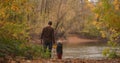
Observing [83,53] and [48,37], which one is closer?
[48,37]

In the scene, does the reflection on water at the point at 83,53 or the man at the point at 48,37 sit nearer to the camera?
the man at the point at 48,37

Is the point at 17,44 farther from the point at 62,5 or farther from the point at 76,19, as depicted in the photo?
the point at 76,19

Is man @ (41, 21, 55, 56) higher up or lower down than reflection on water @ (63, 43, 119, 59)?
higher up

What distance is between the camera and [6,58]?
8.73 m

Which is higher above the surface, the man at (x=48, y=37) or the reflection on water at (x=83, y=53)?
the man at (x=48, y=37)

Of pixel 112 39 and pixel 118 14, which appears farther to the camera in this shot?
pixel 112 39

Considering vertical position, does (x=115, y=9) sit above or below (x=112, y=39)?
above

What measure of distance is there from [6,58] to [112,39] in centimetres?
515

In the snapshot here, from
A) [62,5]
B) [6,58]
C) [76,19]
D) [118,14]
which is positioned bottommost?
[76,19]

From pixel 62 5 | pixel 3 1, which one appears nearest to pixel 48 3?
pixel 62 5

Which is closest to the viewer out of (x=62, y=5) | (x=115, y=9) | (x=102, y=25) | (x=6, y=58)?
(x=6, y=58)

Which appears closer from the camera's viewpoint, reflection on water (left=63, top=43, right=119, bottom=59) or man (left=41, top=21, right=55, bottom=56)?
man (left=41, top=21, right=55, bottom=56)

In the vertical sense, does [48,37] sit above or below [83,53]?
above

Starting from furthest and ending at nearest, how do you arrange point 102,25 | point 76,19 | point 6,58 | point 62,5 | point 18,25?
point 76,19 → point 62,5 → point 102,25 → point 18,25 → point 6,58
